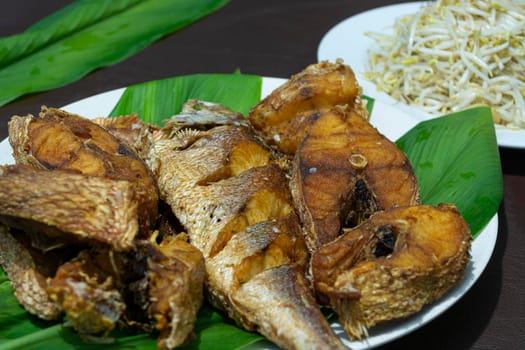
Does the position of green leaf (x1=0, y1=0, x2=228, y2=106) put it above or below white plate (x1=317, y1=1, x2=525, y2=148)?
above

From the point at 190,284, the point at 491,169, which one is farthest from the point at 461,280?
the point at 190,284

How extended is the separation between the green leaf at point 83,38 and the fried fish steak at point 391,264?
279 cm

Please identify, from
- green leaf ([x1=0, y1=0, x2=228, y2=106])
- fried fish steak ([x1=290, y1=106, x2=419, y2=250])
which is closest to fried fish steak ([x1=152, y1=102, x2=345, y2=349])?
fried fish steak ([x1=290, y1=106, x2=419, y2=250])

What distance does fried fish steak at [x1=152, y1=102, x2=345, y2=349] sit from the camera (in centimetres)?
204

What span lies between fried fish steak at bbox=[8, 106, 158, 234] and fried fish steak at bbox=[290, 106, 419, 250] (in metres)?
0.59

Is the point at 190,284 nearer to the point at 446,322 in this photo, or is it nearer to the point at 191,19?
the point at 446,322

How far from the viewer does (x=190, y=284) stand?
6.66 feet

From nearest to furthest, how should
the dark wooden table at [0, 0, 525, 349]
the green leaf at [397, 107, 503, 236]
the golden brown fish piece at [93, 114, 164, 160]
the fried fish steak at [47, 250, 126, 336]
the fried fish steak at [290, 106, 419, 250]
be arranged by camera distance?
the fried fish steak at [47, 250, 126, 336] → the fried fish steak at [290, 106, 419, 250] → the dark wooden table at [0, 0, 525, 349] → the green leaf at [397, 107, 503, 236] → the golden brown fish piece at [93, 114, 164, 160]

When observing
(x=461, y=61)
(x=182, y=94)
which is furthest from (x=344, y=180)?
(x=461, y=61)

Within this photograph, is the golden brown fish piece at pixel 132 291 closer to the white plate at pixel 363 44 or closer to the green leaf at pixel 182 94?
the green leaf at pixel 182 94

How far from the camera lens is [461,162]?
304 cm

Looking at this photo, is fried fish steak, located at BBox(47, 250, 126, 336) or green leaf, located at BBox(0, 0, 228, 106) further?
green leaf, located at BBox(0, 0, 228, 106)

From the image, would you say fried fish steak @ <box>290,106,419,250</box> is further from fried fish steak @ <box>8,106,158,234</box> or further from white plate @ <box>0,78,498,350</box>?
fried fish steak @ <box>8,106,158,234</box>

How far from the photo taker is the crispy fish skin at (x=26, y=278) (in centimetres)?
215
